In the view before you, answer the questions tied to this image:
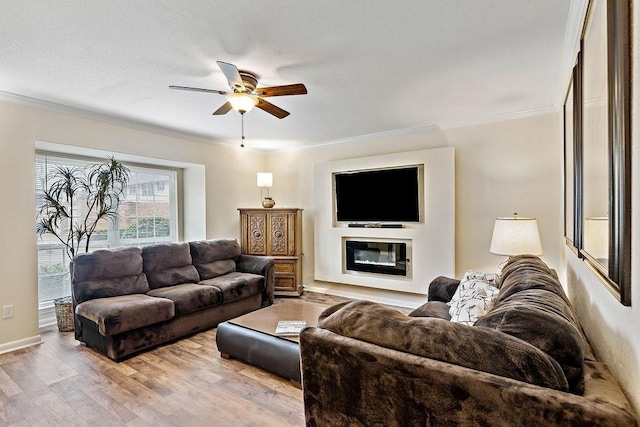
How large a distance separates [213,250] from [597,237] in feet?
13.6

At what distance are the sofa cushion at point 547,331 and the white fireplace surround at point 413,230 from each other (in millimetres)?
3064

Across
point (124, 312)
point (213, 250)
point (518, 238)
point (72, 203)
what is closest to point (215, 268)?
point (213, 250)

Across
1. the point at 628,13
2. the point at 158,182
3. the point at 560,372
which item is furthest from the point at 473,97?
the point at 158,182

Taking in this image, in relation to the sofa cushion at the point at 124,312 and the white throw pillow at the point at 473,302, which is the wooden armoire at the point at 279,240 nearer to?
the sofa cushion at the point at 124,312

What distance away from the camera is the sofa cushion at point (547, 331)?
99 centimetres

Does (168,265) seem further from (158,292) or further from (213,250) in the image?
(213,250)

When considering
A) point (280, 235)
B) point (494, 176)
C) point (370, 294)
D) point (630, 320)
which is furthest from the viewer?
point (280, 235)

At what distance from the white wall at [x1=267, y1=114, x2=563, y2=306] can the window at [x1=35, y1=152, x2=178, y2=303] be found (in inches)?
122

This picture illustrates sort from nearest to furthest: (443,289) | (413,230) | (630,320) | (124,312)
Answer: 1. (630,320)
2. (124,312)
3. (443,289)
4. (413,230)

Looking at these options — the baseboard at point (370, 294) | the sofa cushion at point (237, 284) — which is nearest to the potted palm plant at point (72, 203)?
the sofa cushion at point (237, 284)

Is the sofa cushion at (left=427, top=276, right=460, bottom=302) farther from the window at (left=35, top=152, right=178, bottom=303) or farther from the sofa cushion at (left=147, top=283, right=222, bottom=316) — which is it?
the window at (left=35, top=152, right=178, bottom=303)

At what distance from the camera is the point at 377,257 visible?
→ 478 cm

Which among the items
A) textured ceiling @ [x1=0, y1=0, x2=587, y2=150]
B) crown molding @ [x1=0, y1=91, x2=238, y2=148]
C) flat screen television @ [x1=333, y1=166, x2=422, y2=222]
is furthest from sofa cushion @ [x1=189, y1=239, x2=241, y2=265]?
textured ceiling @ [x1=0, y1=0, x2=587, y2=150]

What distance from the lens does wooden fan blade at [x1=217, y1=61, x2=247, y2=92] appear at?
2.17 metres
